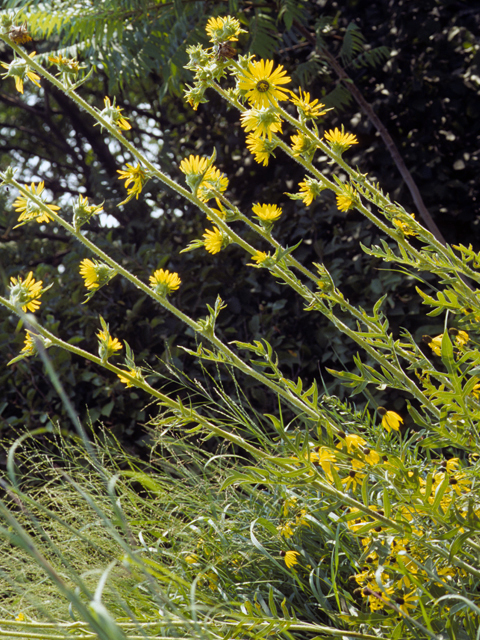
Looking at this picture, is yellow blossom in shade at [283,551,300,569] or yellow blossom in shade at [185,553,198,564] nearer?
yellow blossom in shade at [283,551,300,569]

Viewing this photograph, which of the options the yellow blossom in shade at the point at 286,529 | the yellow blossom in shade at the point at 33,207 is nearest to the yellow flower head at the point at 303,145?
the yellow blossom in shade at the point at 33,207

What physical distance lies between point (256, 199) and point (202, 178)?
1849 millimetres

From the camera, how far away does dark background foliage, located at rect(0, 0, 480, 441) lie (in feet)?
7.77

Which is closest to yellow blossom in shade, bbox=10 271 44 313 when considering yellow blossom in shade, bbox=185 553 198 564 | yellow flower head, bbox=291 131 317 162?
yellow flower head, bbox=291 131 317 162

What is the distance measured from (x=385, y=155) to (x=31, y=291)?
6.70ft

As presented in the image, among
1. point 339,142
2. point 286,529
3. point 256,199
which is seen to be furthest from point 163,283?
point 256,199

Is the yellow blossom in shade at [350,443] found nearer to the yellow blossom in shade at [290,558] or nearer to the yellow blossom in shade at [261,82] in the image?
the yellow blossom in shade at [290,558]

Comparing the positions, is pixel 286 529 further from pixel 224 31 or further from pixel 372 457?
pixel 224 31

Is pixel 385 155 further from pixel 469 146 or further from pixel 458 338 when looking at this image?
pixel 458 338

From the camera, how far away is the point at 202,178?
1022mm

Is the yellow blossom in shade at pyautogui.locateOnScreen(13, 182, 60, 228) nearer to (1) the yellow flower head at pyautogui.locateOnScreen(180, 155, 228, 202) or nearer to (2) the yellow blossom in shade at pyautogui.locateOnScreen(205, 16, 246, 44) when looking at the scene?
(1) the yellow flower head at pyautogui.locateOnScreen(180, 155, 228, 202)

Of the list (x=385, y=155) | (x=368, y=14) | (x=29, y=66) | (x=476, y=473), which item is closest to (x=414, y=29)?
(x=368, y=14)

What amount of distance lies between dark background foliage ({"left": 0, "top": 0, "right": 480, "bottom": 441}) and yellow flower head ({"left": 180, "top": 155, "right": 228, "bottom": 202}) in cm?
121

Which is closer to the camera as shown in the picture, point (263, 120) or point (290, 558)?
point (263, 120)
